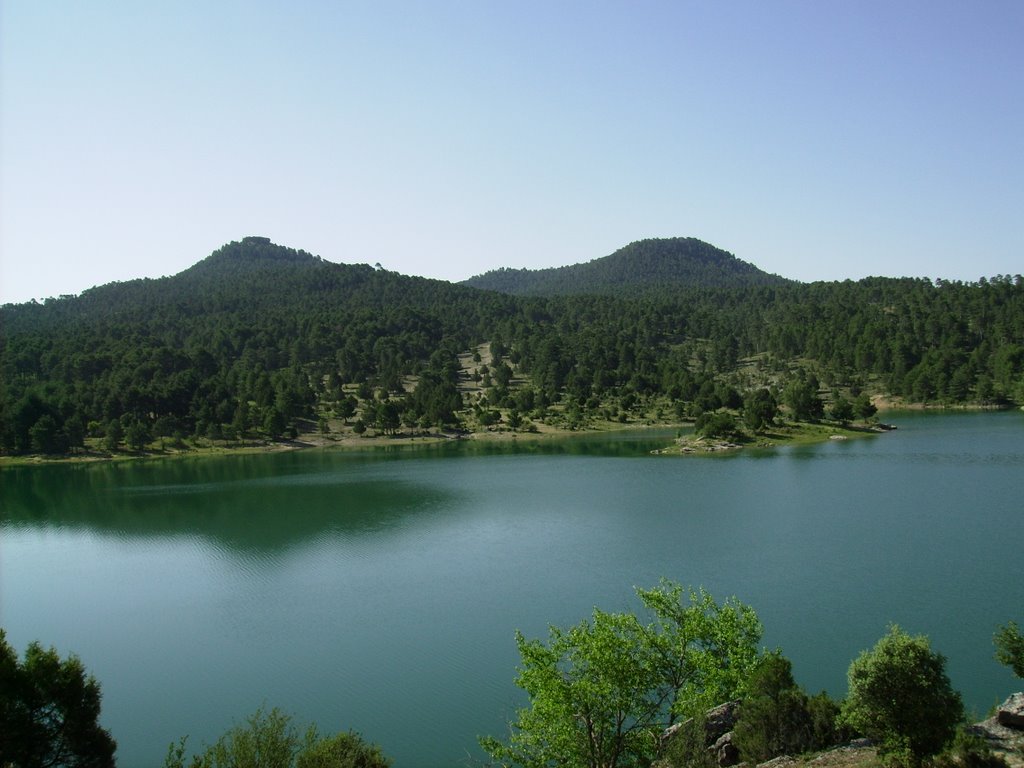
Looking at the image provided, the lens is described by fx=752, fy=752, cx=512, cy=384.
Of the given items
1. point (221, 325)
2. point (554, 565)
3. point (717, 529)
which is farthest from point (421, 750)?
point (221, 325)

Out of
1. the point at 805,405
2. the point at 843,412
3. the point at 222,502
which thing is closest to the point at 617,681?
the point at 222,502

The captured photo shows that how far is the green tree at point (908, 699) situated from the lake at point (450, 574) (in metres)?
8.71

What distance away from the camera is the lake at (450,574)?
83.3 feet

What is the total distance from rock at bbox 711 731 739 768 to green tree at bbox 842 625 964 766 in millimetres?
4660

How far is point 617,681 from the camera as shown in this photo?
674 inches

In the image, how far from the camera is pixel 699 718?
16.8m

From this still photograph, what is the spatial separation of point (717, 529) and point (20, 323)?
178097 millimetres

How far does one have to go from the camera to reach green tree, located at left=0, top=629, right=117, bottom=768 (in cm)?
1658

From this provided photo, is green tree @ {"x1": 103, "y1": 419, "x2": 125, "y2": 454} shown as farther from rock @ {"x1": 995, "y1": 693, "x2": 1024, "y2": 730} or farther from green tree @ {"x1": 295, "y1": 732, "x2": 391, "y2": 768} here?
rock @ {"x1": 995, "y1": 693, "x2": 1024, "y2": 730}

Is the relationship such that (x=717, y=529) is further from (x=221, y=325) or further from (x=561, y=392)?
(x=221, y=325)

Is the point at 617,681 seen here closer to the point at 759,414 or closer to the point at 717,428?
the point at 717,428

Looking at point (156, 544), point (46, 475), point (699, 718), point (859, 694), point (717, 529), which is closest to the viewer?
point (859, 694)

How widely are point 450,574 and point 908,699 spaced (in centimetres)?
2737

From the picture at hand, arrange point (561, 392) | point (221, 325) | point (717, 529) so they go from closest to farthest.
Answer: point (717, 529) < point (561, 392) < point (221, 325)
